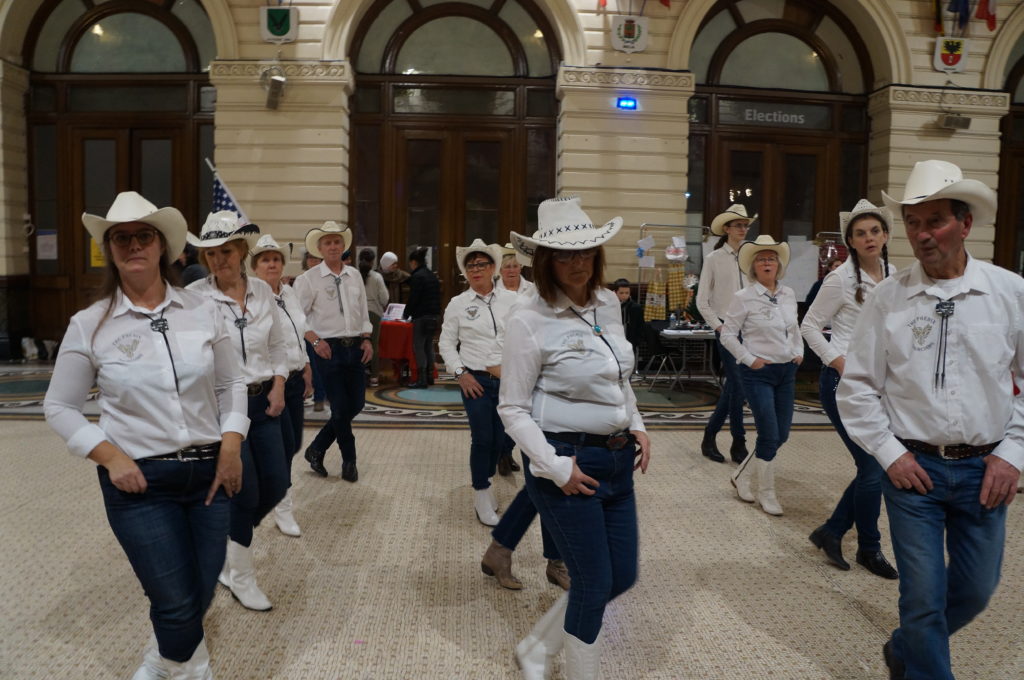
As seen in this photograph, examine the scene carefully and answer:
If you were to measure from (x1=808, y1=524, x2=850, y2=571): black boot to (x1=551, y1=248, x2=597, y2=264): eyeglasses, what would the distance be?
2.59 m

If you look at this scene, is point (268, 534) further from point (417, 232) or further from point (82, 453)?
point (417, 232)

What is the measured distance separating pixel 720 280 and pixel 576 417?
441 centimetres

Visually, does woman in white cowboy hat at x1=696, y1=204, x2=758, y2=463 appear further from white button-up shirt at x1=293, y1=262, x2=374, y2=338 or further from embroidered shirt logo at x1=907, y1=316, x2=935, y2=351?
embroidered shirt logo at x1=907, y1=316, x2=935, y2=351

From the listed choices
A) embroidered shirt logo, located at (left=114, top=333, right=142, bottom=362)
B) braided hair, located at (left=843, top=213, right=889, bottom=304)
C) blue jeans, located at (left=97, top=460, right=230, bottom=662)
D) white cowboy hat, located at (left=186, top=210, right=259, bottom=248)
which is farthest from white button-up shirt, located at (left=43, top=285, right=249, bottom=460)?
braided hair, located at (left=843, top=213, right=889, bottom=304)

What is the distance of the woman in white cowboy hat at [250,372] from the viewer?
3771 mm

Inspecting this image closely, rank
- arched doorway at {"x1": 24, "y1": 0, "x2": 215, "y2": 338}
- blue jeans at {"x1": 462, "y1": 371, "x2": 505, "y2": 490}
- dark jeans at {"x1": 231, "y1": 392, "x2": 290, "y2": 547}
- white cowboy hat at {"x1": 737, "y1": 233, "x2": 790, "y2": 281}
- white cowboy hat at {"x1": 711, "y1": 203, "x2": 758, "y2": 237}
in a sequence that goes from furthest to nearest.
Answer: arched doorway at {"x1": 24, "y1": 0, "x2": 215, "y2": 338}, white cowboy hat at {"x1": 711, "y1": 203, "x2": 758, "y2": 237}, white cowboy hat at {"x1": 737, "y1": 233, "x2": 790, "y2": 281}, blue jeans at {"x1": 462, "y1": 371, "x2": 505, "y2": 490}, dark jeans at {"x1": 231, "y1": 392, "x2": 290, "y2": 547}

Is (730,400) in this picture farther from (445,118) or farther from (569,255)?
(445,118)

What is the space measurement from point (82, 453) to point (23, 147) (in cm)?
1315

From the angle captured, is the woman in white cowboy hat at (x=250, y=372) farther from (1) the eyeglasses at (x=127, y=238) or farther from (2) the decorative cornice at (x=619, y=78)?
(2) the decorative cornice at (x=619, y=78)

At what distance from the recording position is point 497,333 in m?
5.05

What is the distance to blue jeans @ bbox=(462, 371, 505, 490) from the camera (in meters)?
4.95

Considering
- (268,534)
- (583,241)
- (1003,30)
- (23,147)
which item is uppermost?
(1003,30)

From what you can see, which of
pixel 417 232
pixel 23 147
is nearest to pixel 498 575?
pixel 417 232

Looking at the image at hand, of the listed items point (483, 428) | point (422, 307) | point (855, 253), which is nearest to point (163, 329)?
point (483, 428)
